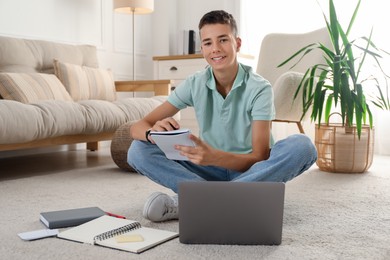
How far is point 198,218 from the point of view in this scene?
4.24ft

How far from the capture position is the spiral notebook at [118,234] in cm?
130

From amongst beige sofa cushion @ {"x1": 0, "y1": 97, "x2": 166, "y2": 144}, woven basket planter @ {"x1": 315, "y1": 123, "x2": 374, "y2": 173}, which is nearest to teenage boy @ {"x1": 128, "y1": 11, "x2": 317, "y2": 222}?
beige sofa cushion @ {"x1": 0, "y1": 97, "x2": 166, "y2": 144}

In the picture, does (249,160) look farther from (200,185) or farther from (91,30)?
(91,30)

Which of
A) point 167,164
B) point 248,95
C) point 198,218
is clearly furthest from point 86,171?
point 198,218

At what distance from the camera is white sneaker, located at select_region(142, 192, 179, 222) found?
1530 mm

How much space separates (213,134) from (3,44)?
1830mm

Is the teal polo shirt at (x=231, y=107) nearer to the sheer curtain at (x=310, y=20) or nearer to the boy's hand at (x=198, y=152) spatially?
the boy's hand at (x=198, y=152)

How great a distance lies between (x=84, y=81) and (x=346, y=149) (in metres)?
1.72

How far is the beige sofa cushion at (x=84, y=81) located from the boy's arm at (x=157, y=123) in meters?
1.54

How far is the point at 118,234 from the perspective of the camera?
138 centimetres

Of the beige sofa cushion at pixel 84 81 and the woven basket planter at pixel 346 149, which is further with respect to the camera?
the beige sofa cushion at pixel 84 81

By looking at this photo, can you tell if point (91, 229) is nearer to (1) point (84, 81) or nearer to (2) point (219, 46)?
(2) point (219, 46)

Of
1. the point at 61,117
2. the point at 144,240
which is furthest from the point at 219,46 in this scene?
the point at 61,117

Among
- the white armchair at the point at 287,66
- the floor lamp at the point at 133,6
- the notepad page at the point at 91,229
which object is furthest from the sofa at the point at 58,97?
the notepad page at the point at 91,229
